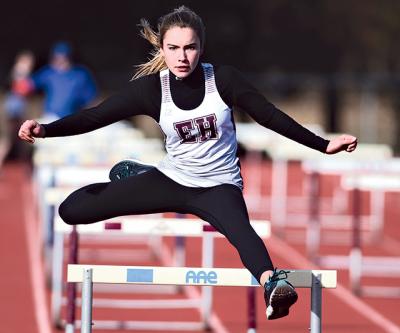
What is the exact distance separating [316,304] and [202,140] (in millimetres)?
900


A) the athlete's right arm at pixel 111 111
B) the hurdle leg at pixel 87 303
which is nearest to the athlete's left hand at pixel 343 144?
the athlete's right arm at pixel 111 111

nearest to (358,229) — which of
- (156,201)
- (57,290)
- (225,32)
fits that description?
(57,290)

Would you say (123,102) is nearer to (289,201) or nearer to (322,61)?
(289,201)

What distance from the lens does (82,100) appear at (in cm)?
1909

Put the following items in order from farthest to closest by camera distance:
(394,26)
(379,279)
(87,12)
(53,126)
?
(87,12)
(394,26)
(379,279)
(53,126)

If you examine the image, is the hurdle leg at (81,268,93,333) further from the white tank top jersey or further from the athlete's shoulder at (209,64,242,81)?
the athlete's shoulder at (209,64,242,81)

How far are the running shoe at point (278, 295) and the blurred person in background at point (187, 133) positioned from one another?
0.32ft

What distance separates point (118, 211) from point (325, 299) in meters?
5.30

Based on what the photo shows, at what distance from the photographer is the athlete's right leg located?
6766mm

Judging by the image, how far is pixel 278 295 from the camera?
6141 millimetres

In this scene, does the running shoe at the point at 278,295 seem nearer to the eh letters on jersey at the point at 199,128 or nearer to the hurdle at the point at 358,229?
the eh letters on jersey at the point at 199,128

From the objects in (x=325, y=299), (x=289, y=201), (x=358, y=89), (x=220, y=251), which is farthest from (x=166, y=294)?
(x=358, y=89)

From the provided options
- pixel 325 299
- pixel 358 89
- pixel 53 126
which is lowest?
pixel 325 299

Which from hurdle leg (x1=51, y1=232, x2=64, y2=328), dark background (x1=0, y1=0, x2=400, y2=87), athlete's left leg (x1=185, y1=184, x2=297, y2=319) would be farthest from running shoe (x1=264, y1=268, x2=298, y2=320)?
dark background (x1=0, y1=0, x2=400, y2=87)
